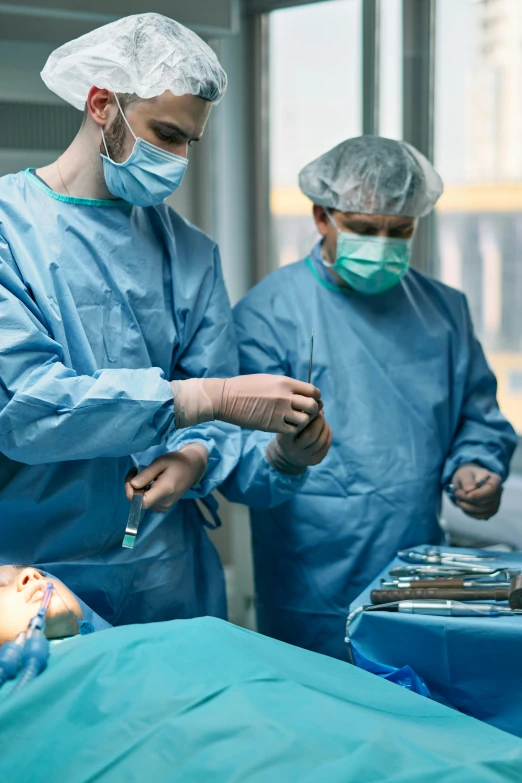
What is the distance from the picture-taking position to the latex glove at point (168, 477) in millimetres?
1508

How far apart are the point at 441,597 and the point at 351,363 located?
694 mm

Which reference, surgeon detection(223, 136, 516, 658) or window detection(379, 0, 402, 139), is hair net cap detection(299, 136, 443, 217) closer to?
surgeon detection(223, 136, 516, 658)

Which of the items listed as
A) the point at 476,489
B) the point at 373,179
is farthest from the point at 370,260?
the point at 476,489

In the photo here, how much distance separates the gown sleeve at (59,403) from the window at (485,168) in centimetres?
171

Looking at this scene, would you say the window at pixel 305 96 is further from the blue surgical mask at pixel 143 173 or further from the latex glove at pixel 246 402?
the latex glove at pixel 246 402

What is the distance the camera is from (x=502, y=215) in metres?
2.79

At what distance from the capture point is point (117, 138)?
157 centimetres

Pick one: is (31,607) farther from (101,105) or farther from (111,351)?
(101,105)

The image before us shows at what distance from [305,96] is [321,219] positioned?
1079mm

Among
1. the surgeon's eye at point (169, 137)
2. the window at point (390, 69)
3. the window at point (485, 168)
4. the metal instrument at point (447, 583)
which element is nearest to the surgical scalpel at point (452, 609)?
the metal instrument at point (447, 583)

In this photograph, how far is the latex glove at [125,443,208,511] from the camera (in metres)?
1.51

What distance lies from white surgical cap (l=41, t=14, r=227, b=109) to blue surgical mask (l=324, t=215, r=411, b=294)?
50 centimetres

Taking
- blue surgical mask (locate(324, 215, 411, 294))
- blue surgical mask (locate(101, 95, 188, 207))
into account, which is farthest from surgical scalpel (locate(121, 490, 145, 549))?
blue surgical mask (locate(324, 215, 411, 294))

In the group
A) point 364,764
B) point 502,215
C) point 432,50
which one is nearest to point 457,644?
point 364,764
